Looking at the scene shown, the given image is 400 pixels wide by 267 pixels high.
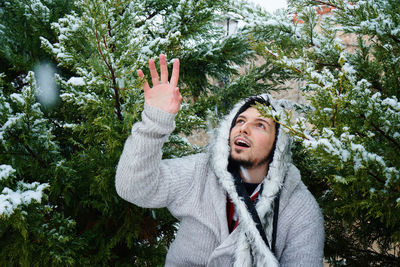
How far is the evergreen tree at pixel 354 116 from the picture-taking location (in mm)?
1409

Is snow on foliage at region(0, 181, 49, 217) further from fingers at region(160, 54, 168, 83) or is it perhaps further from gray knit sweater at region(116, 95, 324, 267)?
fingers at region(160, 54, 168, 83)

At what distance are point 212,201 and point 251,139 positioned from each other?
51 cm

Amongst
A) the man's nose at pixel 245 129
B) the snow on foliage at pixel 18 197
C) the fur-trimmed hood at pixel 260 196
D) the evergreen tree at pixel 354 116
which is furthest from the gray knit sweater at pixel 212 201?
the snow on foliage at pixel 18 197

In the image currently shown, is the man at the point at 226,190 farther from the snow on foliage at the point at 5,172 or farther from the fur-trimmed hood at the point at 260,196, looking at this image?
the snow on foliage at the point at 5,172

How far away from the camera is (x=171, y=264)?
2047 mm

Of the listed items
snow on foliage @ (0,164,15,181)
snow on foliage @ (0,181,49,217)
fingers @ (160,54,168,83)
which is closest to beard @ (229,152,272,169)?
fingers @ (160,54,168,83)

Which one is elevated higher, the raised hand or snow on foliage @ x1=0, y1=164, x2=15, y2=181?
the raised hand

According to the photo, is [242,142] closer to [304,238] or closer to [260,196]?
[260,196]

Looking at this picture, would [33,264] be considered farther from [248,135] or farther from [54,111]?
[248,135]

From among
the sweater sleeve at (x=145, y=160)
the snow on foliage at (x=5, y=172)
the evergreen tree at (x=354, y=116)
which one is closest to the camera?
the evergreen tree at (x=354, y=116)

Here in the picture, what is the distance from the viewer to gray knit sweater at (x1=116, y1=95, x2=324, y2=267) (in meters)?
1.69

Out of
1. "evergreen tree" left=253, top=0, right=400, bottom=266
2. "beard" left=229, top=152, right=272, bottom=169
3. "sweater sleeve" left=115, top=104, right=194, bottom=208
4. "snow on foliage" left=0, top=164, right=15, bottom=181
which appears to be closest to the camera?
"evergreen tree" left=253, top=0, right=400, bottom=266

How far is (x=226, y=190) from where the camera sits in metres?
1.97

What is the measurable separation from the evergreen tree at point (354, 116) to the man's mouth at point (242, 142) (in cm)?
42
